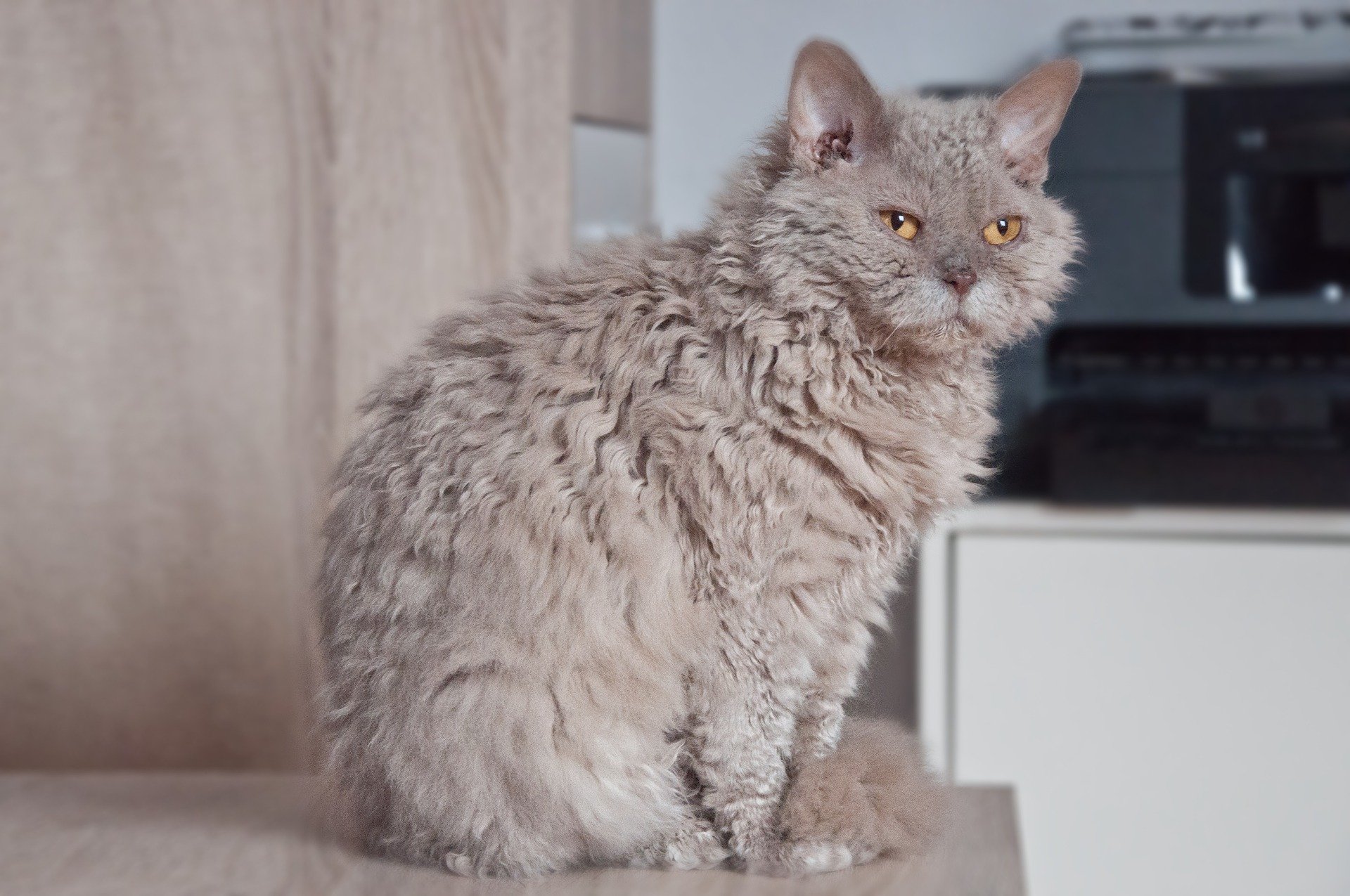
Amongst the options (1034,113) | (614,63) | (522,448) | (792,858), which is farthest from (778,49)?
(792,858)

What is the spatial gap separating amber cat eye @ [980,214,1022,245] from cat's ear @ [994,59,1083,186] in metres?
0.04

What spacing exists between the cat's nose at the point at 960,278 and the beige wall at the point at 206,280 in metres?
0.80

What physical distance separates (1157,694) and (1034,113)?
1.07 m

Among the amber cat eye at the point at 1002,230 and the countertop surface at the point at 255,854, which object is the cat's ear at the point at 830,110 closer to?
the amber cat eye at the point at 1002,230

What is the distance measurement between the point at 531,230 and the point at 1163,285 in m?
0.88

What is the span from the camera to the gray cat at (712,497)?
29.1 inches

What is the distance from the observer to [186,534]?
1446 mm

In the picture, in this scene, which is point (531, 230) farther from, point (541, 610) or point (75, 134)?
point (541, 610)

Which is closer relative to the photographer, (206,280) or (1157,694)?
(206,280)

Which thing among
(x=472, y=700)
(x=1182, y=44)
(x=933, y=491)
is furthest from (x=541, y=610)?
(x=1182, y=44)

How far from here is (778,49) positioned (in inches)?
81.0

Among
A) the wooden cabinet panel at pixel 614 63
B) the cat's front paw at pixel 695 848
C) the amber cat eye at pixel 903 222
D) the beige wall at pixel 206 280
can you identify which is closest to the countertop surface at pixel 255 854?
the cat's front paw at pixel 695 848

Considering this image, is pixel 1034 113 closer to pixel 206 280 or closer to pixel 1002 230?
pixel 1002 230

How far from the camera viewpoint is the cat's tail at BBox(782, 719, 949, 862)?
0.79 meters
